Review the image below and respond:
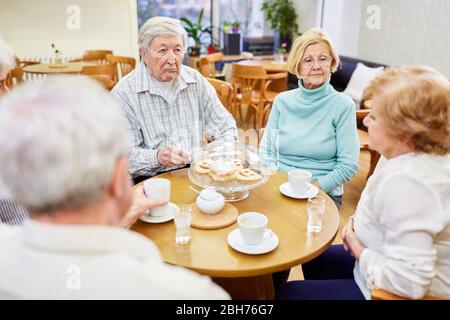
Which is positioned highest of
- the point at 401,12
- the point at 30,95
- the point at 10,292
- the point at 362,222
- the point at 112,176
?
the point at 401,12

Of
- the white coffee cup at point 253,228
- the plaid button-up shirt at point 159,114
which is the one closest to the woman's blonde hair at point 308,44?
the plaid button-up shirt at point 159,114

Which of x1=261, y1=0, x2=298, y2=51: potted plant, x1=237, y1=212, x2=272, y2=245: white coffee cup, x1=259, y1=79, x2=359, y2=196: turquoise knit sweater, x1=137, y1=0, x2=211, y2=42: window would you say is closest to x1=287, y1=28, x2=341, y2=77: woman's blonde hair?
x1=259, y1=79, x2=359, y2=196: turquoise knit sweater

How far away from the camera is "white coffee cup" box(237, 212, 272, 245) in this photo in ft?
3.88

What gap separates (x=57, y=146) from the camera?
603mm

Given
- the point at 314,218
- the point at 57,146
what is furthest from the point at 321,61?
the point at 57,146

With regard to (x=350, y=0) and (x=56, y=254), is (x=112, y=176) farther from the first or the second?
(x=350, y=0)

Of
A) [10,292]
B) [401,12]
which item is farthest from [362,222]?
[401,12]

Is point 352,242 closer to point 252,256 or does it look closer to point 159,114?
point 252,256

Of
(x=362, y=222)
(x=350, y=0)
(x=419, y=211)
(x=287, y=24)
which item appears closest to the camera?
(x=419, y=211)

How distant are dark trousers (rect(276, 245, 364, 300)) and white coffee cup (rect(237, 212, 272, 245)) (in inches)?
10.6

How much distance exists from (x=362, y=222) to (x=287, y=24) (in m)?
A: 5.95

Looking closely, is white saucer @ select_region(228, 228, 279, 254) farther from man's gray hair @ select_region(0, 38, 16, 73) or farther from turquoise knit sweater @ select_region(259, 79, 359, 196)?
man's gray hair @ select_region(0, 38, 16, 73)

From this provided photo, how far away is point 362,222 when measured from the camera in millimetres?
1258

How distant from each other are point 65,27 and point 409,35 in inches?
187
